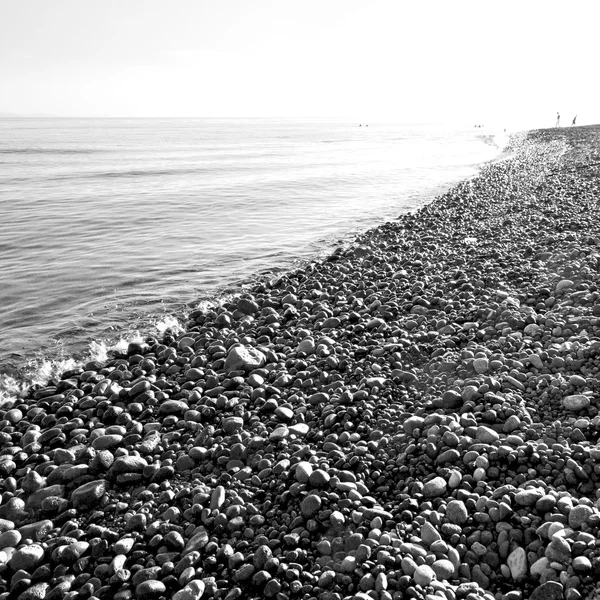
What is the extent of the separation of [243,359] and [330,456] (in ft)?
8.79

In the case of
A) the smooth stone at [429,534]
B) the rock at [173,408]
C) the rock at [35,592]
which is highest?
the smooth stone at [429,534]

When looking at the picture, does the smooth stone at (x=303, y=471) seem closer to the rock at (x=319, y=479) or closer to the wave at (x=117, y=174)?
the rock at (x=319, y=479)

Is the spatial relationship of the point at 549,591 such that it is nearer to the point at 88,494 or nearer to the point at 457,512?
the point at 457,512

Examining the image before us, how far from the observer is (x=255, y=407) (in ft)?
21.6

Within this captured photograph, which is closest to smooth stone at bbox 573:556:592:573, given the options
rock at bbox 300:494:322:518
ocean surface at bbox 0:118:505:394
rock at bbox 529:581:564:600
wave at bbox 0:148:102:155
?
rock at bbox 529:581:564:600

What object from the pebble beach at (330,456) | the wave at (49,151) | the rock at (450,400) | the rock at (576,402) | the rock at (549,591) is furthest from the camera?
the wave at (49,151)

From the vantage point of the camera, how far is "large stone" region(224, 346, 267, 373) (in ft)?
24.7

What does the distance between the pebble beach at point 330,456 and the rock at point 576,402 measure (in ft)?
0.07

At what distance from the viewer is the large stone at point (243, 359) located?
24.7 feet

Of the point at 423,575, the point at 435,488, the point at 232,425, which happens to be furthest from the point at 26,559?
the point at 435,488

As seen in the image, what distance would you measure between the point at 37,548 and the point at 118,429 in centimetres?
191

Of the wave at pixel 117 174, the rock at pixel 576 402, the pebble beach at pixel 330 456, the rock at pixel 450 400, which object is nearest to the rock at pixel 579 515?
the pebble beach at pixel 330 456

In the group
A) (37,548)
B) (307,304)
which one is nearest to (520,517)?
(37,548)

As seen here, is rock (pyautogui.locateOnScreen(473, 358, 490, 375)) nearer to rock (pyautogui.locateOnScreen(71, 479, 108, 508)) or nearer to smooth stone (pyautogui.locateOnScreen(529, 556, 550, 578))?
smooth stone (pyautogui.locateOnScreen(529, 556, 550, 578))
